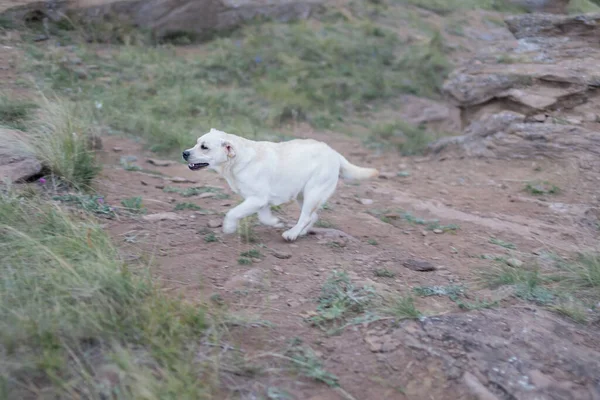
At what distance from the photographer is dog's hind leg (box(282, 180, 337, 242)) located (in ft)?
17.5

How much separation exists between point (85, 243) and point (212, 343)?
1211 millimetres

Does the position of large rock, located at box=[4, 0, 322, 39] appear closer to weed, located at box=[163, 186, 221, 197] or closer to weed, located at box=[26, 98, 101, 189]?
weed, located at box=[26, 98, 101, 189]

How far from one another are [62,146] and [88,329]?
3.02 meters

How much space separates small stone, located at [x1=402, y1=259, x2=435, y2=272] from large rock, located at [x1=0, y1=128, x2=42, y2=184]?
3.49m

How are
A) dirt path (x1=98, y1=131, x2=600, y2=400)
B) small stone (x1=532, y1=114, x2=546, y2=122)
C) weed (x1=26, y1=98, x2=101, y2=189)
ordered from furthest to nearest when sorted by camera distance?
1. small stone (x1=532, y1=114, x2=546, y2=122)
2. weed (x1=26, y1=98, x2=101, y2=189)
3. dirt path (x1=98, y1=131, x2=600, y2=400)

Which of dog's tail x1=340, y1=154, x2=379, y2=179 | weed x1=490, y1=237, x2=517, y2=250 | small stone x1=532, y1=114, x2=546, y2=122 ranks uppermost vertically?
dog's tail x1=340, y1=154, x2=379, y2=179

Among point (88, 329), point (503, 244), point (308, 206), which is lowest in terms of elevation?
point (503, 244)

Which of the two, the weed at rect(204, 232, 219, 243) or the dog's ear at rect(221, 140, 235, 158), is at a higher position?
the dog's ear at rect(221, 140, 235, 158)

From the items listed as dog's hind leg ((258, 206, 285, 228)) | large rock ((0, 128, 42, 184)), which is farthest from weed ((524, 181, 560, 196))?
large rock ((0, 128, 42, 184))

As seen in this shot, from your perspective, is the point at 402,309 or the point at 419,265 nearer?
the point at 402,309

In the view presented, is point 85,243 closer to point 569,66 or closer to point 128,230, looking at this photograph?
point 128,230

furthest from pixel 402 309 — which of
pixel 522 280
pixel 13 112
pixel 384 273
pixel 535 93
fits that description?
pixel 535 93

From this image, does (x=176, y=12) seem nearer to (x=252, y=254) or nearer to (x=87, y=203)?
(x=87, y=203)

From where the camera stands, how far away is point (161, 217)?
5441 mm
